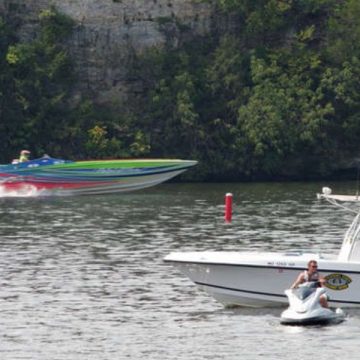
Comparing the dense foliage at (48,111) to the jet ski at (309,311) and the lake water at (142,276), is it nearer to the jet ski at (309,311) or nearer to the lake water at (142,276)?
the lake water at (142,276)

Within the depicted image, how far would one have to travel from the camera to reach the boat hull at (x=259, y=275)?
1764 inches

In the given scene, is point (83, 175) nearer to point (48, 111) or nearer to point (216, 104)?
point (48, 111)

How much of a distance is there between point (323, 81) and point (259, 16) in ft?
20.1

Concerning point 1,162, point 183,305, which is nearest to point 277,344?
point 183,305

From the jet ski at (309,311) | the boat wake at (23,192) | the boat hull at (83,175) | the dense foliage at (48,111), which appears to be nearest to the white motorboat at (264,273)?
the jet ski at (309,311)

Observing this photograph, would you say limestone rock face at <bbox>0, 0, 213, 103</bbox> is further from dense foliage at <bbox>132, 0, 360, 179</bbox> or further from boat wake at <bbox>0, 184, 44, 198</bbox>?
boat wake at <bbox>0, 184, 44, 198</bbox>

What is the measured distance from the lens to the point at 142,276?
52812mm

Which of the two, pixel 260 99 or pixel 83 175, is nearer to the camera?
pixel 83 175

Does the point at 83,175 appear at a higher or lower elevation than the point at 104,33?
lower

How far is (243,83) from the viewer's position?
97312 mm

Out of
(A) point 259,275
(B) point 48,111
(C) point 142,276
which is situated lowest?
(C) point 142,276

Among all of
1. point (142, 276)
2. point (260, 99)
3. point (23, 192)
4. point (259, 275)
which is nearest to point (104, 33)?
point (260, 99)

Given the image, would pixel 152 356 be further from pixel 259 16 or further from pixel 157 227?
pixel 259 16

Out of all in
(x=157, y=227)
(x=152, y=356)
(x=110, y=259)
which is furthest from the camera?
(x=157, y=227)
